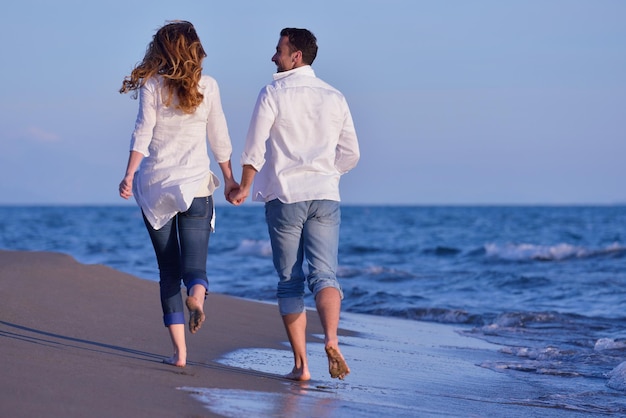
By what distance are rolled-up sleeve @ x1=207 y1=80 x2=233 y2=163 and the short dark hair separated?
47 centimetres

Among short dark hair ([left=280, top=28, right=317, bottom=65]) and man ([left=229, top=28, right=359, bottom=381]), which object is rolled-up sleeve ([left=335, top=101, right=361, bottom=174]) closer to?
man ([left=229, top=28, right=359, bottom=381])

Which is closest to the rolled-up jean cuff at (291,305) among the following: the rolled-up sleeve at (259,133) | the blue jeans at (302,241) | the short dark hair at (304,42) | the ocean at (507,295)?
the blue jeans at (302,241)

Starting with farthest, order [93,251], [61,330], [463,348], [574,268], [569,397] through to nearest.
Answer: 1. [93,251]
2. [574,268]
3. [463,348]
4. [61,330]
5. [569,397]

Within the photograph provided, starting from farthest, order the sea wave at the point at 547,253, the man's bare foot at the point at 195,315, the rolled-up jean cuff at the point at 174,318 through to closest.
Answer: the sea wave at the point at 547,253 < the rolled-up jean cuff at the point at 174,318 < the man's bare foot at the point at 195,315

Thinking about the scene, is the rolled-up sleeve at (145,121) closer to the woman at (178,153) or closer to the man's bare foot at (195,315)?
the woman at (178,153)

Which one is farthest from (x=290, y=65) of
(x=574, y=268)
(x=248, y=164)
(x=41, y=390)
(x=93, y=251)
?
(x=93, y=251)

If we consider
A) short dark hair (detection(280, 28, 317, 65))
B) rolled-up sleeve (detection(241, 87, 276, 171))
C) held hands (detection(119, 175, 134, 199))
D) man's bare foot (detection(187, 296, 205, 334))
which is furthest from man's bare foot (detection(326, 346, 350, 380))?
short dark hair (detection(280, 28, 317, 65))

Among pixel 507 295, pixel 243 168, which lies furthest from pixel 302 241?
pixel 507 295

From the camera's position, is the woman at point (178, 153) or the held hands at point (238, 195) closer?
the woman at point (178, 153)

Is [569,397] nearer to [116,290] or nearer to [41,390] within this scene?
[41,390]

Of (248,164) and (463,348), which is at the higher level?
(248,164)

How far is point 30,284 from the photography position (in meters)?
6.82

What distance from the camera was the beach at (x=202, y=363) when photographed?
3.44m

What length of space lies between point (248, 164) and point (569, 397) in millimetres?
2270
